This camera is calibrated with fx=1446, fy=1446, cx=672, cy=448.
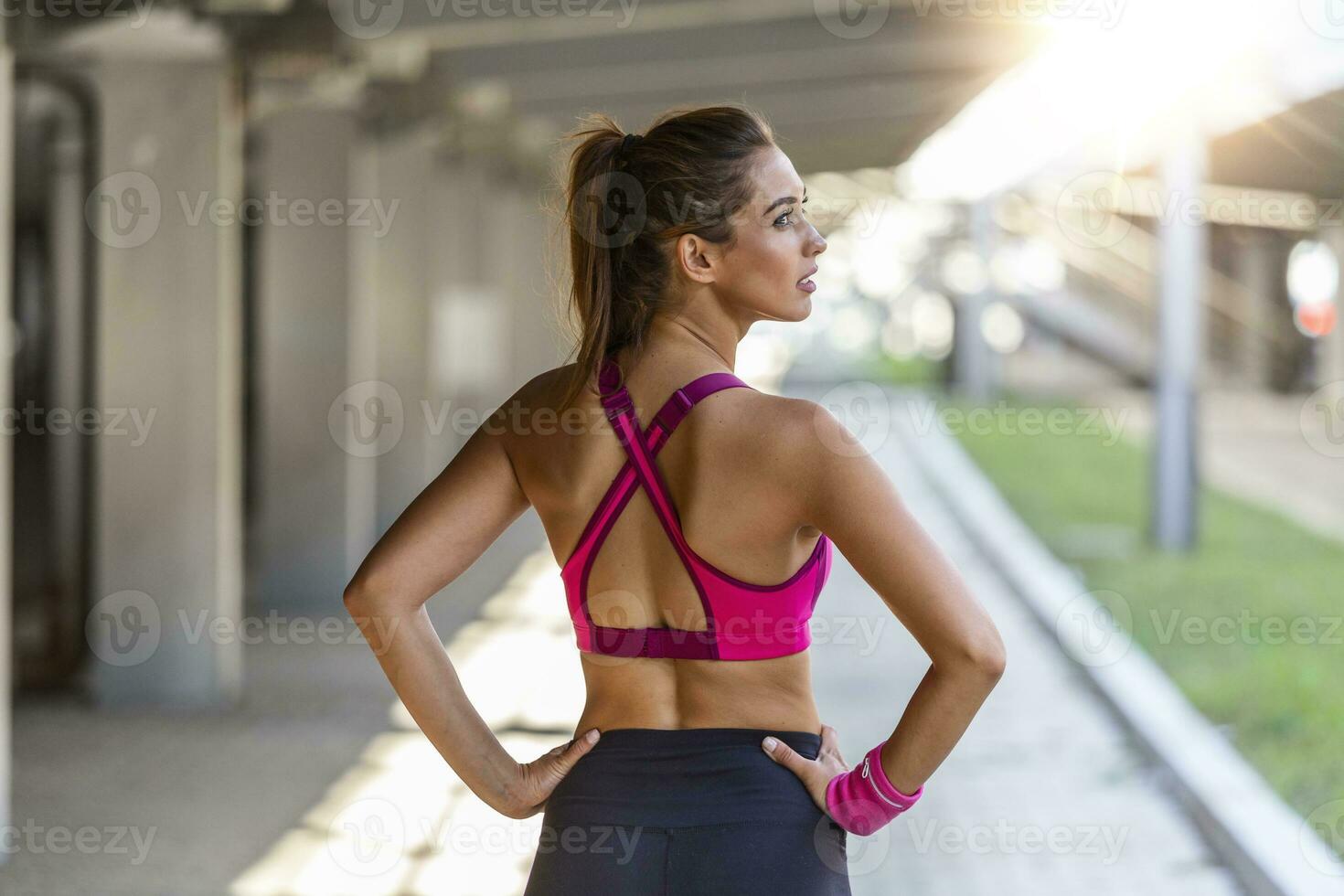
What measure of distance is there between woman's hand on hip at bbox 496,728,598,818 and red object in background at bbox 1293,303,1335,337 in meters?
19.8

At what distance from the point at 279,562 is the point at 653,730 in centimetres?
743

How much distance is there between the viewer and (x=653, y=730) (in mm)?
1733

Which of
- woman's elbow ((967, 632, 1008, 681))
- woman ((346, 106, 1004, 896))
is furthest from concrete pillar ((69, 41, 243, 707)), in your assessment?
woman's elbow ((967, 632, 1008, 681))

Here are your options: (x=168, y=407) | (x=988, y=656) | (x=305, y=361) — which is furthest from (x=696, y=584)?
(x=305, y=361)

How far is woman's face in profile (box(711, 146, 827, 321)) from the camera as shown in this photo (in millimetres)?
1773

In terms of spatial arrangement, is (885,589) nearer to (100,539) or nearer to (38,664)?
(100,539)

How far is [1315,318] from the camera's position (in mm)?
22781

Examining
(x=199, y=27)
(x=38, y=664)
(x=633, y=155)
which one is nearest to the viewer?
(x=633, y=155)

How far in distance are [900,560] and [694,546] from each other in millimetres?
237

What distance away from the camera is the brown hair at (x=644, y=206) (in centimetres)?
175

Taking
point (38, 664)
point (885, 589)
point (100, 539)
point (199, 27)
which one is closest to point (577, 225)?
point (885, 589)

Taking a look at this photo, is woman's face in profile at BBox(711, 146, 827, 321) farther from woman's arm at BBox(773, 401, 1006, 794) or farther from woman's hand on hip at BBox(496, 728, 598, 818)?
woman's hand on hip at BBox(496, 728, 598, 818)

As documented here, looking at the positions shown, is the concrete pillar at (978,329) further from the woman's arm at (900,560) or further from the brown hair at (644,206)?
the woman's arm at (900,560)

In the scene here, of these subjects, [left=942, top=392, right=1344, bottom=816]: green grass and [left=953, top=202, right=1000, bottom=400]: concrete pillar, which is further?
[left=953, top=202, right=1000, bottom=400]: concrete pillar
